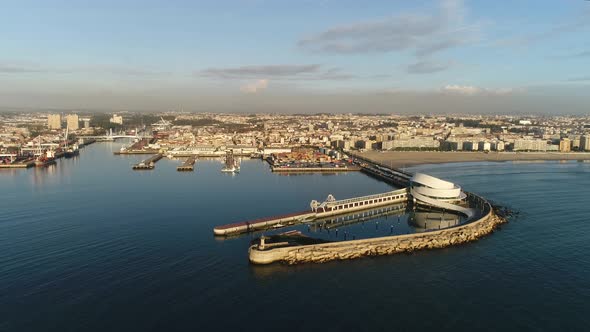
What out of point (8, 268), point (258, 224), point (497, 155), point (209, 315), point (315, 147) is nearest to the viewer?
point (209, 315)

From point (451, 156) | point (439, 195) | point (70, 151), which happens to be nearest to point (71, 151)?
point (70, 151)

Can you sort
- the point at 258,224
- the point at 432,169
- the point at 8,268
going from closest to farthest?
the point at 8,268 < the point at 258,224 < the point at 432,169

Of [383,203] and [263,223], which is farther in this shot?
[383,203]

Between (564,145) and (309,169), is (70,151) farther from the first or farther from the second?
(564,145)

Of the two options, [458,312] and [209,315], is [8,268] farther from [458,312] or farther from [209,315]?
[458,312]

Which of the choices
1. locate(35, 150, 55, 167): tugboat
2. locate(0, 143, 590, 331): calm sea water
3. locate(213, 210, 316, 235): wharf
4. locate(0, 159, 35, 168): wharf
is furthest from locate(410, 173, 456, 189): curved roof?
locate(0, 159, 35, 168): wharf

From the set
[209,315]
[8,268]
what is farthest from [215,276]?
[8,268]
